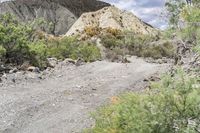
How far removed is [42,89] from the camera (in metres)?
19.5

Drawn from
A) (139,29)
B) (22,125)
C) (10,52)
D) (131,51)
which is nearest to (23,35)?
(10,52)

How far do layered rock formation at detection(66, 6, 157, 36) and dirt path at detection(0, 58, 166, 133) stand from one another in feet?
136

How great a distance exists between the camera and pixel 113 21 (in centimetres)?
6656

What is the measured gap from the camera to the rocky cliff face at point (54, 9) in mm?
100894

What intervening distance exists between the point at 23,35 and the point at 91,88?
9.16 m

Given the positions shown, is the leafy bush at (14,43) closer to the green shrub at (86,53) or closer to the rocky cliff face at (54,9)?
the green shrub at (86,53)

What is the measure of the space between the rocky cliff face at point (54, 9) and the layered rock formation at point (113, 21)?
27320 millimetres

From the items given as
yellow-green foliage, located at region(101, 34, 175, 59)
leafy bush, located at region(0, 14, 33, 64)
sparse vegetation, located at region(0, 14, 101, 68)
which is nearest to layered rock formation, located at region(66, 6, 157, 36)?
yellow-green foliage, located at region(101, 34, 175, 59)

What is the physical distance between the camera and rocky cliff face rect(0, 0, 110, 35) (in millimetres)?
100894

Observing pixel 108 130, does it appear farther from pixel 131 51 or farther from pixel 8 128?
pixel 131 51

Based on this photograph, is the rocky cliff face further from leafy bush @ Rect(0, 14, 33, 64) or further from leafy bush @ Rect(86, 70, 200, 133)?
leafy bush @ Rect(86, 70, 200, 133)

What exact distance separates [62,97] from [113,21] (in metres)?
49.3

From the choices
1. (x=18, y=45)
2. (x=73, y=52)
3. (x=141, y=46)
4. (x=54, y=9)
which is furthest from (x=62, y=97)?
(x=54, y=9)

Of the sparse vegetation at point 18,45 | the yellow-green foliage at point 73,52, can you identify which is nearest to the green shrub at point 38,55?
the sparse vegetation at point 18,45
